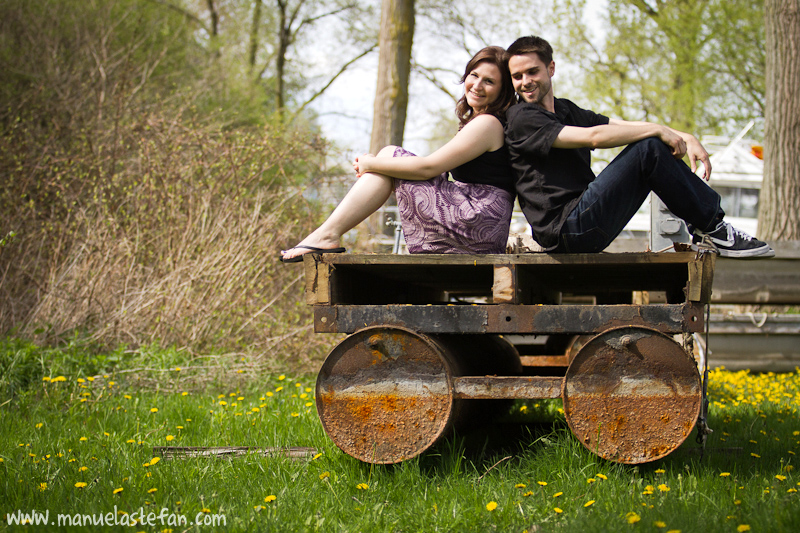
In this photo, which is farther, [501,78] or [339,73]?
[339,73]

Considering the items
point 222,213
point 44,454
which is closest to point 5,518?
point 44,454

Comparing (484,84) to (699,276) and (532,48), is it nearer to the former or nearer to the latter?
(532,48)

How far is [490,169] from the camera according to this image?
298cm

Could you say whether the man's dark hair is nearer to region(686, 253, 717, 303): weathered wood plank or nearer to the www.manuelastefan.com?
region(686, 253, 717, 303): weathered wood plank

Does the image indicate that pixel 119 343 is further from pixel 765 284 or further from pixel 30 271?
pixel 765 284

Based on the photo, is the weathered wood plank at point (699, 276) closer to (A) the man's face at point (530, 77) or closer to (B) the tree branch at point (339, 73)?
(A) the man's face at point (530, 77)

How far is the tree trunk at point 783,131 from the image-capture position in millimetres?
7504

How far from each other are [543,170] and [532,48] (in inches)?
24.1

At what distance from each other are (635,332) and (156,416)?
2.83m

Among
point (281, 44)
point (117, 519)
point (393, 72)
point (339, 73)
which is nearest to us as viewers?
point (117, 519)

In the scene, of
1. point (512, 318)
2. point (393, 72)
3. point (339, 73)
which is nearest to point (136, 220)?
point (393, 72)

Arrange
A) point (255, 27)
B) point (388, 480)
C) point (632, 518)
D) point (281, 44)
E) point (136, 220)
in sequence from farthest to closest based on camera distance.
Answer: point (281, 44), point (255, 27), point (136, 220), point (388, 480), point (632, 518)

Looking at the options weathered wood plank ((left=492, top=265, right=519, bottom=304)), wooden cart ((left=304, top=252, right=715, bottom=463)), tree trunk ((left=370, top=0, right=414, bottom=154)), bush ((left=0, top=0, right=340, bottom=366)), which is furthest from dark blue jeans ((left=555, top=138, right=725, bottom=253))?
tree trunk ((left=370, top=0, right=414, bottom=154))

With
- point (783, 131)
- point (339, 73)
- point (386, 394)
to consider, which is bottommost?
point (386, 394)
